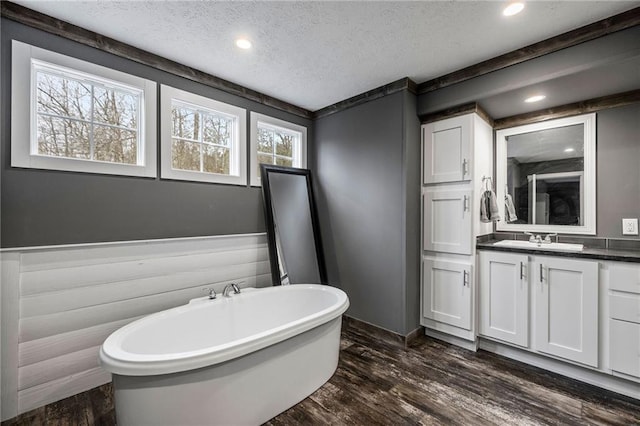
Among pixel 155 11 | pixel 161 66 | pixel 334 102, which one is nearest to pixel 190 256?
pixel 161 66

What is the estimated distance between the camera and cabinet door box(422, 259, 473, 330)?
2504 millimetres

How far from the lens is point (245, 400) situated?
5.06ft

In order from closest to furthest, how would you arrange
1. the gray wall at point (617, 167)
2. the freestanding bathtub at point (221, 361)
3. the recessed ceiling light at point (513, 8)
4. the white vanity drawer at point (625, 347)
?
→ the freestanding bathtub at point (221, 361)
the recessed ceiling light at point (513, 8)
the white vanity drawer at point (625, 347)
the gray wall at point (617, 167)

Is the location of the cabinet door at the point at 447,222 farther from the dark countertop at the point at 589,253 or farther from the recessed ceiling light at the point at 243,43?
the recessed ceiling light at the point at 243,43

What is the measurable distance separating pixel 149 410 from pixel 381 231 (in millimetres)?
2226

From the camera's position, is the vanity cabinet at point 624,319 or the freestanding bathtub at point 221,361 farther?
the vanity cabinet at point 624,319

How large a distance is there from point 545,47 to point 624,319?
199 centimetres

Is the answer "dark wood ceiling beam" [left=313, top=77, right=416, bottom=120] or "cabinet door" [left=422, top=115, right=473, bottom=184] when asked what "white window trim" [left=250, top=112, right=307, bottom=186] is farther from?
"cabinet door" [left=422, top=115, right=473, bottom=184]

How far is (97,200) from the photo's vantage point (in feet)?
6.48

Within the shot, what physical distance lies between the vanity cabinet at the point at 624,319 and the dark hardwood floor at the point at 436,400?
25 centimetres

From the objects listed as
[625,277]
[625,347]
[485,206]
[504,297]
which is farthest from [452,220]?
[625,347]

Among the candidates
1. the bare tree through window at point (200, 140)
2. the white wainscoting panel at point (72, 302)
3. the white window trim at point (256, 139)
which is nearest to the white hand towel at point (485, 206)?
the white window trim at point (256, 139)

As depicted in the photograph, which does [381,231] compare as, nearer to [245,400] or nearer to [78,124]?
[245,400]

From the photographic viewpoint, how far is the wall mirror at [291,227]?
2918 mm
